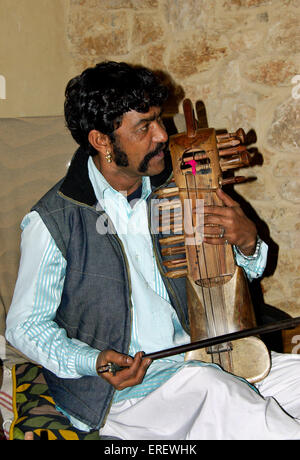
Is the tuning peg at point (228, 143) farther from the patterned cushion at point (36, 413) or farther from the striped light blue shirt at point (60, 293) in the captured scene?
the patterned cushion at point (36, 413)

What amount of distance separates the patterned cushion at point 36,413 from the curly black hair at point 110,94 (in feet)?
2.35

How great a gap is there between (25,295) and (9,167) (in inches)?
19.7

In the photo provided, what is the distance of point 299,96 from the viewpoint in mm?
2027

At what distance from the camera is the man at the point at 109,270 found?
4.20 feet

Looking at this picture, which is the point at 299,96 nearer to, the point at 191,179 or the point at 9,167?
the point at 191,179

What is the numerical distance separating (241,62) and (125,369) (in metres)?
1.38

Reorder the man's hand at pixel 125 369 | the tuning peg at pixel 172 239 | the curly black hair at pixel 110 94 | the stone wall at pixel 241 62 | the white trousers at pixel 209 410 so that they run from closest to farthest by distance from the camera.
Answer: the white trousers at pixel 209 410
the man's hand at pixel 125 369
the tuning peg at pixel 172 239
the curly black hair at pixel 110 94
the stone wall at pixel 241 62

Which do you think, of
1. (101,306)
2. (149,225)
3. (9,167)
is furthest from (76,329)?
(9,167)

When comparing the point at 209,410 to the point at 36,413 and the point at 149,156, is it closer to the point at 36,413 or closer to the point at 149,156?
the point at 36,413

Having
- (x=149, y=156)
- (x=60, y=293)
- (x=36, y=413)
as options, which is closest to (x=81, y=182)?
(x=149, y=156)

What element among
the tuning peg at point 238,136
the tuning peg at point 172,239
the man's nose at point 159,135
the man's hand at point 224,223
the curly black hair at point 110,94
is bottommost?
the tuning peg at point 172,239

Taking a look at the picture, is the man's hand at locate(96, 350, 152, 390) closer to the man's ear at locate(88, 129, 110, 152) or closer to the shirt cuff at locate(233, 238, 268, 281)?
the shirt cuff at locate(233, 238, 268, 281)

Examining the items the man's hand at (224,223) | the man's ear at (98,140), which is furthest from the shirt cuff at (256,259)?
the man's ear at (98,140)

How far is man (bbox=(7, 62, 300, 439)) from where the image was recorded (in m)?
1.28
